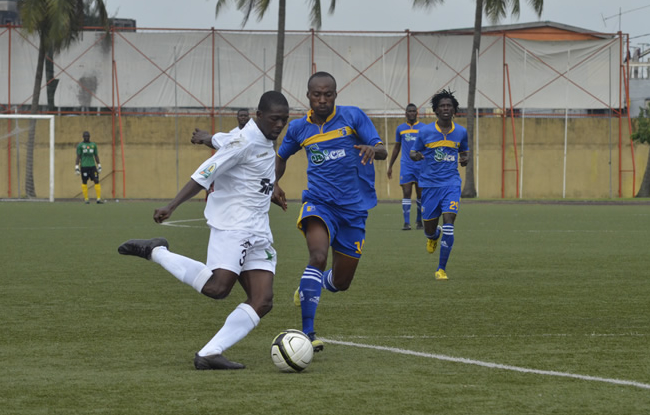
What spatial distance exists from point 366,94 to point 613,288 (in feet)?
108

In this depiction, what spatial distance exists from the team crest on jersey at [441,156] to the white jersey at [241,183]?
657 centimetres

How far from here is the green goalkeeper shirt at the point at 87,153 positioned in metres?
33.0

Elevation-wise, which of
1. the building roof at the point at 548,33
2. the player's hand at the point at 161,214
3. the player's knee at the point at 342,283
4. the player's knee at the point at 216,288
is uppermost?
the building roof at the point at 548,33

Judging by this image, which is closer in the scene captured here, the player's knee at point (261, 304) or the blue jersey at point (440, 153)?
the player's knee at point (261, 304)

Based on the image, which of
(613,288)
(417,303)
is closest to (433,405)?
(417,303)

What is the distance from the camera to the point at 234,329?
6.29 metres

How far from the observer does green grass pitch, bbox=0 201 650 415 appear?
527cm

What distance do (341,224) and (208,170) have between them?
1944 millimetres

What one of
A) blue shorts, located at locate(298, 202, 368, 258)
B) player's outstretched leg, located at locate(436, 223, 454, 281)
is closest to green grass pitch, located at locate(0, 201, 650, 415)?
player's outstretched leg, located at locate(436, 223, 454, 281)

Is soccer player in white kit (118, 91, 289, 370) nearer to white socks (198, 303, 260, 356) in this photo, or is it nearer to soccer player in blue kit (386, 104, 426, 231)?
white socks (198, 303, 260, 356)

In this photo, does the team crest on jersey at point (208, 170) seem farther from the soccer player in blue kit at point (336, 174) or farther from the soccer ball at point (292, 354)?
the soccer player in blue kit at point (336, 174)

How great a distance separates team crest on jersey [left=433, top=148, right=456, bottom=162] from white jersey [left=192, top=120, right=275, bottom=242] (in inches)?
259

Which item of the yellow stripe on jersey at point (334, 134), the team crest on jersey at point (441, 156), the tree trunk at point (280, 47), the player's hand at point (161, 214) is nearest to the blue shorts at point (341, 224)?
the yellow stripe on jersey at point (334, 134)

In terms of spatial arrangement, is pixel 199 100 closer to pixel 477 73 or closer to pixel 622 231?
pixel 477 73
